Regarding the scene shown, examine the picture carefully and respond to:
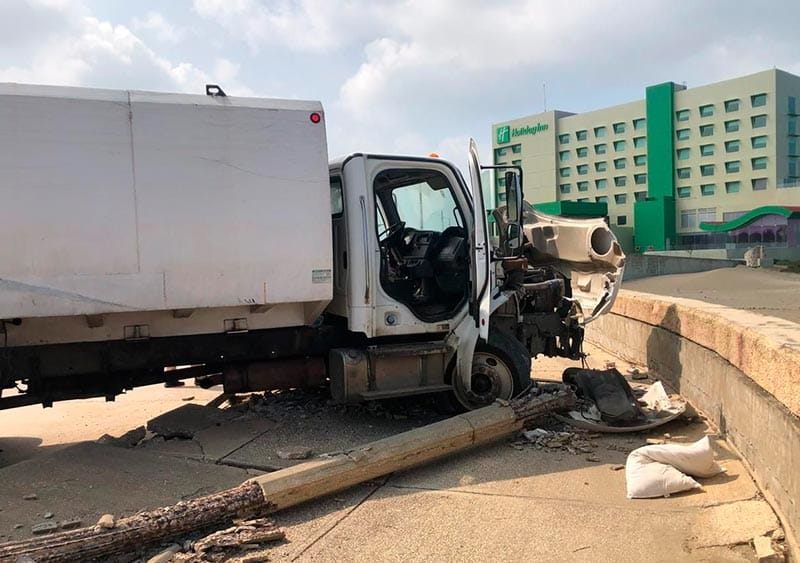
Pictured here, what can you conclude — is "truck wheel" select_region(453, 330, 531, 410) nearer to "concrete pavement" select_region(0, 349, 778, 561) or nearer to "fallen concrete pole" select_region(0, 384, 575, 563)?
"fallen concrete pole" select_region(0, 384, 575, 563)

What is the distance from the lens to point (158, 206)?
459cm

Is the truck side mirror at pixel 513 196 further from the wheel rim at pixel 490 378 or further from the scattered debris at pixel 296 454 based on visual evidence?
the scattered debris at pixel 296 454

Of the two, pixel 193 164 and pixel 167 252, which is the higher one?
pixel 193 164

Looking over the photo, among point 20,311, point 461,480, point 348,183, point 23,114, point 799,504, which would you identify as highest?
point 23,114

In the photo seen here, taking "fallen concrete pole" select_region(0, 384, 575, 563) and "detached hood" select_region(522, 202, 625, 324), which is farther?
"detached hood" select_region(522, 202, 625, 324)

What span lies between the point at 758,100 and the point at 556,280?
60.0 meters

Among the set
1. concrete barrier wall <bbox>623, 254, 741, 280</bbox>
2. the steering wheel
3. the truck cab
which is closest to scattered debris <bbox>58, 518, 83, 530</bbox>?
the truck cab

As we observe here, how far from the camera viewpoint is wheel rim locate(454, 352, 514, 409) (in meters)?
5.82

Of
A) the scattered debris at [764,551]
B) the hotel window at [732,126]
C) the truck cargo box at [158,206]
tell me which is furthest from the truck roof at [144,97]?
the hotel window at [732,126]

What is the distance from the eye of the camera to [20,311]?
4344 mm

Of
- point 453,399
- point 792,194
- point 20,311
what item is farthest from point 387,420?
point 792,194

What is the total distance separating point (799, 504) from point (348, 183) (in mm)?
3917

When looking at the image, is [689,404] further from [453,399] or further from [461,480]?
[461,480]

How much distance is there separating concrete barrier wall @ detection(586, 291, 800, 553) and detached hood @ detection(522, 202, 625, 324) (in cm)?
68
